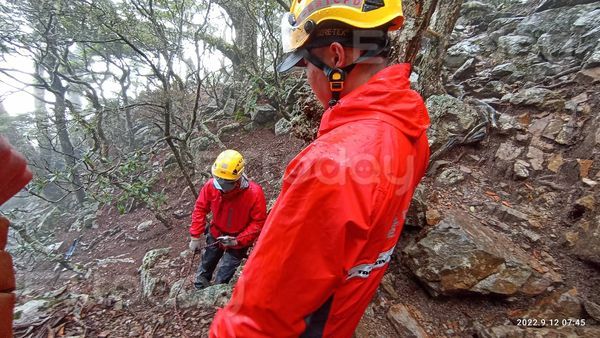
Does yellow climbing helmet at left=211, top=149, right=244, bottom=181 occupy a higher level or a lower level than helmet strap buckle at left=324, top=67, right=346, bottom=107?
lower

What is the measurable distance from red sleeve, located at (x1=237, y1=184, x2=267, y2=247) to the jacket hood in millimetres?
3349

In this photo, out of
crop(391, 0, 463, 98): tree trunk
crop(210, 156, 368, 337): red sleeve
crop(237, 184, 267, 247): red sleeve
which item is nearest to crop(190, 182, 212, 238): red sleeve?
crop(237, 184, 267, 247): red sleeve

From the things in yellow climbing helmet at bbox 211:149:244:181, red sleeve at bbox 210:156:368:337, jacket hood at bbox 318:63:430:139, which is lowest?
yellow climbing helmet at bbox 211:149:244:181

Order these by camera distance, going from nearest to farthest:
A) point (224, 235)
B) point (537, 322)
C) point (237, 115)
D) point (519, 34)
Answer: point (537, 322) → point (224, 235) → point (519, 34) → point (237, 115)

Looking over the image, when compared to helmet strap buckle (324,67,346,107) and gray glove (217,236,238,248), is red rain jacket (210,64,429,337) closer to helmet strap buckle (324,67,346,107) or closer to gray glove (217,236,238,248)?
helmet strap buckle (324,67,346,107)

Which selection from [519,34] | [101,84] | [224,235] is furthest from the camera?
[101,84]

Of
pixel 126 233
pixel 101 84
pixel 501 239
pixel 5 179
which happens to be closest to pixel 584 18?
pixel 501 239

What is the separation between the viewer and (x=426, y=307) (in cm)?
329

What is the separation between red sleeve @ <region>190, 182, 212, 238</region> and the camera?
190 inches

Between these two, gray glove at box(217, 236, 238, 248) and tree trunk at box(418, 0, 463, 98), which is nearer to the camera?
gray glove at box(217, 236, 238, 248)

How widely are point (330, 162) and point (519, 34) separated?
10.4 metres

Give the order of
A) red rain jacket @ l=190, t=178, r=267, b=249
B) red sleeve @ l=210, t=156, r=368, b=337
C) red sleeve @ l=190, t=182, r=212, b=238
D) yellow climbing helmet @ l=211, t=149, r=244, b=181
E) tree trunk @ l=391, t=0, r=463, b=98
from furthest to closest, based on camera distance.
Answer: red sleeve @ l=190, t=182, r=212, b=238 < red rain jacket @ l=190, t=178, r=267, b=249 < yellow climbing helmet @ l=211, t=149, r=244, b=181 < tree trunk @ l=391, t=0, r=463, b=98 < red sleeve @ l=210, t=156, r=368, b=337

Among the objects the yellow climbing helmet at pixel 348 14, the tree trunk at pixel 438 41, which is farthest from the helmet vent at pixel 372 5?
the tree trunk at pixel 438 41

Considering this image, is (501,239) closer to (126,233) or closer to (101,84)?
(126,233)
